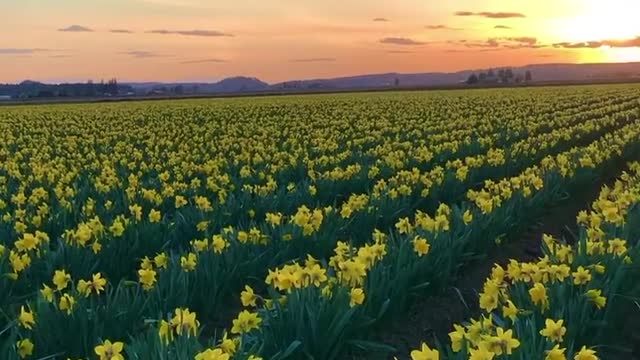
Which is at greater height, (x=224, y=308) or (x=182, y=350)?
(x=182, y=350)

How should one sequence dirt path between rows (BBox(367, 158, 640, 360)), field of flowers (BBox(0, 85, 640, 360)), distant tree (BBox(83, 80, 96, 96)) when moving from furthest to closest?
1. distant tree (BBox(83, 80, 96, 96))
2. dirt path between rows (BBox(367, 158, 640, 360))
3. field of flowers (BBox(0, 85, 640, 360))

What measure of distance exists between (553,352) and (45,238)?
424 centimetres

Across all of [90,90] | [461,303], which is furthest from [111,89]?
[461,303]

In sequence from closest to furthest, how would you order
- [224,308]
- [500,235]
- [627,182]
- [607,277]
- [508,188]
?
[607,277] → [224,308] → [500,235] → [508,188] → [627,182]

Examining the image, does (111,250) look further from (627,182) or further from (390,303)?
(627,182)

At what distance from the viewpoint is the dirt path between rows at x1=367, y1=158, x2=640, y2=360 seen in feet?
16.9

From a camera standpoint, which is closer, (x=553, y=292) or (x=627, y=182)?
(x=553, y=292)

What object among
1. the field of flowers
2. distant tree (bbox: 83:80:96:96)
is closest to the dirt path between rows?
the field of flowers

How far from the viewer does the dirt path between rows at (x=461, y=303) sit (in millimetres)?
5145

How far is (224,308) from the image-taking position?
18.4 ft

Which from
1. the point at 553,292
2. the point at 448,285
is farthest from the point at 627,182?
the point at 553,292

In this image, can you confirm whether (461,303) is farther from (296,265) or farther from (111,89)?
(111,89)

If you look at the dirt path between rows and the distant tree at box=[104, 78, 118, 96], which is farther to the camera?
the distant tree at box=[104, 78, 118, 96]

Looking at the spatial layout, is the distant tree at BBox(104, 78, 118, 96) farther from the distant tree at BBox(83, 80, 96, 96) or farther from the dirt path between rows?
the dirt path between rows
